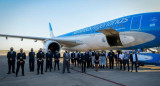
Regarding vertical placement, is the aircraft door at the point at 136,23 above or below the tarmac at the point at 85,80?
above

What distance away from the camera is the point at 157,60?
29.7ft

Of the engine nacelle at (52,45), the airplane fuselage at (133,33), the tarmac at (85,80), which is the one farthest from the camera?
the engine nacelle at (52,45)

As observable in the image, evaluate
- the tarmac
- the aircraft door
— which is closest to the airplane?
the aircraft door

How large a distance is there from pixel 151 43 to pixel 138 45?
3.07 feet

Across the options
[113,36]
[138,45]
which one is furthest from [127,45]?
[113,36]

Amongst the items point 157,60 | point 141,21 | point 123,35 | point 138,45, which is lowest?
point 157,60

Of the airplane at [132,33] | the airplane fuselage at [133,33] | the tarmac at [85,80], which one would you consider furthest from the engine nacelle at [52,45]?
the tarmac at [85,80]

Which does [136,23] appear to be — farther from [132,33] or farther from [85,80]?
[85,80]

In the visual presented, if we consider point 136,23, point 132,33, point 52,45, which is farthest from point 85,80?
point 52,45

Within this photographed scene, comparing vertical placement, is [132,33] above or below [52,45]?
above

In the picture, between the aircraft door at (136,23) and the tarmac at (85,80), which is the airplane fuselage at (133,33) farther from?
the tarmac at (85,80)

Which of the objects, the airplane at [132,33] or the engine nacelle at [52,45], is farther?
the engine nacelle at [52,45]

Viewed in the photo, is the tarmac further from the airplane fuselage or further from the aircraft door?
the aircraft door

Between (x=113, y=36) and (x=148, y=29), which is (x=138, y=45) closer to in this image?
(x=148, y=29)
